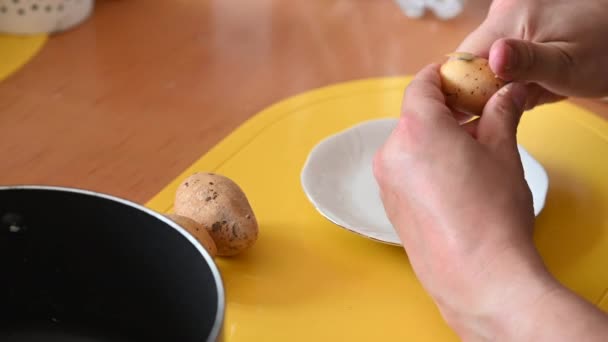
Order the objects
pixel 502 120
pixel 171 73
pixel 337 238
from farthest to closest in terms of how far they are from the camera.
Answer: pixel 171 73
pixel 337 238
pixel 502 120

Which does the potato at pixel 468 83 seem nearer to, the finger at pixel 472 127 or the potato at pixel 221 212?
the finger at pixel 472 127

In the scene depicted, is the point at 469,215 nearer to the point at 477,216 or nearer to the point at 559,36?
the point at 477,216

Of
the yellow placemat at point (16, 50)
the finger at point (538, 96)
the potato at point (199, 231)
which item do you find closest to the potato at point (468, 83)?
the finger at point (538, 96)

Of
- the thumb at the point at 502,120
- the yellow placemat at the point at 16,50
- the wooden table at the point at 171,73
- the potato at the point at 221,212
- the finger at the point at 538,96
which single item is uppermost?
the thumb at the point at 502,120

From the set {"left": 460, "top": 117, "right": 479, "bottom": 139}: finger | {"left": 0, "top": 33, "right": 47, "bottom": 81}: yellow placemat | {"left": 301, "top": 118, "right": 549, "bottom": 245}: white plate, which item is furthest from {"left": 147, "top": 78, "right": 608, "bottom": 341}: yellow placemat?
{"left": 0, "top": 33, "right": 47, "bottom": 81}: yellow placemat

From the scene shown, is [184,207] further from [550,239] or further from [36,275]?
[550,239]

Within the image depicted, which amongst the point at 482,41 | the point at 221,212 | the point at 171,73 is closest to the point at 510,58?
the point at 482,41

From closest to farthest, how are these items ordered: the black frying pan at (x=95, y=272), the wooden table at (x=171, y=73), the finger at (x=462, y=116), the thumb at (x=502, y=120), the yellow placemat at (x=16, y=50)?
the black frying pan at (x=95, y=272)
the thumb at (x=502, y=120)
the finger at (x=462, y=116)
the wooden table at (x=171, y=73)
the yellow placemat at (x=16, y=50)
